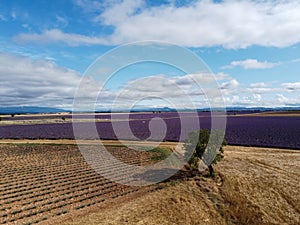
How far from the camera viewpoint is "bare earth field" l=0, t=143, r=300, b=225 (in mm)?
20906

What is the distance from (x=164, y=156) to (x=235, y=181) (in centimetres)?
1822

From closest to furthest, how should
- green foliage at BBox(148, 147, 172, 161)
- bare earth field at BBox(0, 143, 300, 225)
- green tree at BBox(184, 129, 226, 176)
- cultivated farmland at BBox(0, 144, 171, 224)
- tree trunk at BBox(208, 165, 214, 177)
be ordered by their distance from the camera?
1. bare earth field at BBox(0, 143, 300, 225)
2. cultivated farmland at BBox(0, 144, 171, 224)
3. tree trunk at BBox(208, 165, 214, 177)
4. green tree at BBox(184, 129, 226, 176)
5. green foliage at BBox(148, 147, 172, 161)

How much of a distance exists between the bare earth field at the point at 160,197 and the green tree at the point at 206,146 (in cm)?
194

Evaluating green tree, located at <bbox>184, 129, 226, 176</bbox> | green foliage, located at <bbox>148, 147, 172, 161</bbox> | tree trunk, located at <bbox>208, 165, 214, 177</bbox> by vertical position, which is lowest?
green foliage, located at <bbox>148, 147, 172, 161</bbox>

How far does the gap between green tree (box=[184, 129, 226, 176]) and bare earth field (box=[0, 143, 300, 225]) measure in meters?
1.94

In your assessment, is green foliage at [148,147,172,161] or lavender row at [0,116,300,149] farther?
lavender row at [0,116,300,149]

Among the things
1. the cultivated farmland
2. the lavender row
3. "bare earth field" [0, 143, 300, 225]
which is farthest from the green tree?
the lavender row

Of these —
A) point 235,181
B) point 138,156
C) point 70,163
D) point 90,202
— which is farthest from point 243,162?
point 70,163

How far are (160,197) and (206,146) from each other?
33.6 ft

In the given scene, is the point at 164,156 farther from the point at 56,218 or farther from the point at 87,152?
the point at 56,218

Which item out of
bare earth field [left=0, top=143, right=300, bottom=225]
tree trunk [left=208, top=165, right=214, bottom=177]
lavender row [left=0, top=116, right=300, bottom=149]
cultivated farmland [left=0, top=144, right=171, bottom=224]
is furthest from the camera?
lavender row [left=0, top=116, right=300, bottom=149]

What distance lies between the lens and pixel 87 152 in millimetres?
53188

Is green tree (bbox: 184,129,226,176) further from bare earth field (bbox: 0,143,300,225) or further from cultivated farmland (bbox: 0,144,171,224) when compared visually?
cultivated farmland (bbox: 0,144,171,224)

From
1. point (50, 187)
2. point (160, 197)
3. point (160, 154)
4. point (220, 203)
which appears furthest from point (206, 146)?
point (50, 187)
